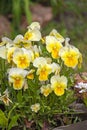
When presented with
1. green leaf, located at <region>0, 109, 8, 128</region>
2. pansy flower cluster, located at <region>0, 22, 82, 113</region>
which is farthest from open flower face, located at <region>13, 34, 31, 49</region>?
green leaf, located at <region>0, 109, 8, 128</region>

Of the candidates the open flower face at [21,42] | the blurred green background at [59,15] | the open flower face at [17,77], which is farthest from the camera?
the blurred green background at [59,15]

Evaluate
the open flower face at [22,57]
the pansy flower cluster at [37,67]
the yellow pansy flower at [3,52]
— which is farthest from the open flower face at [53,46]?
the yellow pansy flower at [3,52]

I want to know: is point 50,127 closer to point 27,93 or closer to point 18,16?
point 27,93

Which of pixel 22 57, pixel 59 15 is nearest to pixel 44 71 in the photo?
pixel 22 57

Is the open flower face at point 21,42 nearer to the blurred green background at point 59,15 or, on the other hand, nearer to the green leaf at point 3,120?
the green leaf at point 3,120

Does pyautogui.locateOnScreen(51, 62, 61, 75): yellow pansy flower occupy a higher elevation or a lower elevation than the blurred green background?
lower

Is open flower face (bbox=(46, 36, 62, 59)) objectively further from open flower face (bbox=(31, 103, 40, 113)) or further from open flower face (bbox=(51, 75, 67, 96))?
open flower face (bbox=(31, 103, 40, 113))

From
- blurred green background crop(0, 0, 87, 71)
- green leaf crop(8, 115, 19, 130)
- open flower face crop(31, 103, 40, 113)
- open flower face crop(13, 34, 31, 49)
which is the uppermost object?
blurred green background crop(0, 0, 87, 71)
